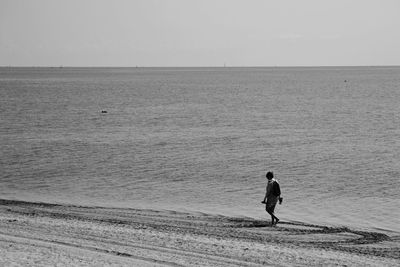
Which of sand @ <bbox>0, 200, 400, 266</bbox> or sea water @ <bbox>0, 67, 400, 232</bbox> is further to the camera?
sea water @ <bbox>0, 67, 400, 232</bbox>

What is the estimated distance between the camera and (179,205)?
2877 centimetres

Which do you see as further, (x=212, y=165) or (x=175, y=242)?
(x=212, y=165)

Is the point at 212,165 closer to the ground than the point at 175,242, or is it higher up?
closer to the ground

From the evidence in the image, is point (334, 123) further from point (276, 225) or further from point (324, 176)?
point (276, 225)

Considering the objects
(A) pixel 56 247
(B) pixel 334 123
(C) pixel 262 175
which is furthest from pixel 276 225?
(B) pixel 334 123

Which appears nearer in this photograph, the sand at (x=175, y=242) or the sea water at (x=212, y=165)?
the sand at (x=175, y=242)

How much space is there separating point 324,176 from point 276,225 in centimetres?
1424

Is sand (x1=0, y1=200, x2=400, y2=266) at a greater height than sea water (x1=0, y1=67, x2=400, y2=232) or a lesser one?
greater

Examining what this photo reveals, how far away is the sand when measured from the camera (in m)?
16.0

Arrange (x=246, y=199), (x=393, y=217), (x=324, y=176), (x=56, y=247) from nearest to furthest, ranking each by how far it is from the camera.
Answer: (x=56, y=247)
(x=393, y=217)
(x=246, y=199)
(x=324, y=176)

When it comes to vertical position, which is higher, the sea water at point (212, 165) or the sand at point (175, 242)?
the sand at point (175, 242)

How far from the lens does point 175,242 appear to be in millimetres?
18484

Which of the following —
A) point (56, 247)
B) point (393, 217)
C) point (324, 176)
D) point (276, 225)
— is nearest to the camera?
point (56, 247)

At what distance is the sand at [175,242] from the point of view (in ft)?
52.5
